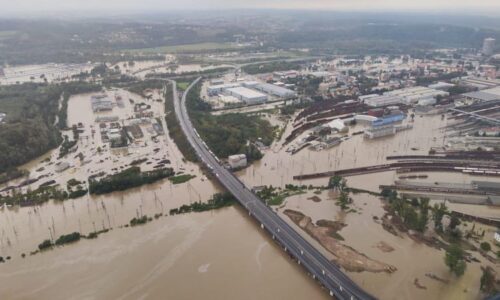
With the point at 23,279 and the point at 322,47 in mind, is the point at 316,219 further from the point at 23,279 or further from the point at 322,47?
the point at 322,47

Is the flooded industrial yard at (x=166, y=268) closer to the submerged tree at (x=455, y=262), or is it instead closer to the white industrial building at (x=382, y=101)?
the submerged tree at (x=455, y=262)

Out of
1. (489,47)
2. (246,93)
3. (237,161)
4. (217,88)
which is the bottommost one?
(237,161)

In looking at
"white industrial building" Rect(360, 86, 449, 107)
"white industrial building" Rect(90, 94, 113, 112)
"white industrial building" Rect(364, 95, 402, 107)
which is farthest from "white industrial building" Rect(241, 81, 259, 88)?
"white industrial building" Rect(90, 94, 113, 112)

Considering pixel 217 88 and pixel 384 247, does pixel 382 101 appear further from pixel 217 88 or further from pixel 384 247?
pixel 384 247

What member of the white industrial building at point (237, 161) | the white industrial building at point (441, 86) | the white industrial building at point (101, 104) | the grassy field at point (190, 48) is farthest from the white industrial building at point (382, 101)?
the grassy field at point (190, 48)

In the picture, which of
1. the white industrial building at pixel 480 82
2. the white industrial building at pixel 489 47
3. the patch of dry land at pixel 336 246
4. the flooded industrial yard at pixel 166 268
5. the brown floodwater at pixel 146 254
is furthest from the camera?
the white industrial building at pixel 489 47

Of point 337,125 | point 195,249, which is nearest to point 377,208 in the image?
point 195,249
